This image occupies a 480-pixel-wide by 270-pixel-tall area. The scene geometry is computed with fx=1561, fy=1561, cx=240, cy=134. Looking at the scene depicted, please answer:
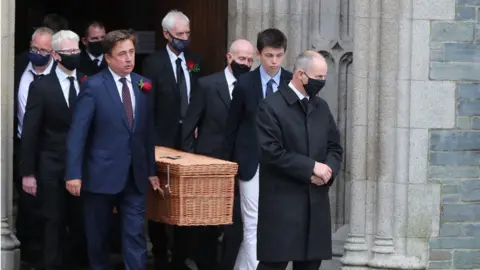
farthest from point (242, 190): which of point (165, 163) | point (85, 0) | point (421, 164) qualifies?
point (85, 0)

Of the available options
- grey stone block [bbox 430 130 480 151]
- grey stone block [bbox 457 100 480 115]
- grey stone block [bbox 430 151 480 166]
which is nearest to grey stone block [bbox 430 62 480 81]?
grey stone block [bbox 457 100 480 115]

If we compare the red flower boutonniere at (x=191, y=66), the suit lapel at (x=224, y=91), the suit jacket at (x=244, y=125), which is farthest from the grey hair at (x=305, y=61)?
the red flower boutonniere at (x=191, y=66)

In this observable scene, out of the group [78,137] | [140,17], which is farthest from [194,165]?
[140,17]

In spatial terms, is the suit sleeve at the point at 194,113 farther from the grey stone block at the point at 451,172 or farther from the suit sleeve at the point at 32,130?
the grey stone block at the point at 451,172

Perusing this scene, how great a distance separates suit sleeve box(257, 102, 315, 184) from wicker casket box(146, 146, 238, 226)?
37.3 inches

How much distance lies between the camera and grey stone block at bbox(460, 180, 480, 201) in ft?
37.4

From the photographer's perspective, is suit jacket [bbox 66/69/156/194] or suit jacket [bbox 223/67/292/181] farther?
suit jacket [bbox 223/67/292/181]

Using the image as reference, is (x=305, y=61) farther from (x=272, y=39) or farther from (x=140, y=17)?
(x=140, y=17)

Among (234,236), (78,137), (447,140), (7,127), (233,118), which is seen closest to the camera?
(78,137)

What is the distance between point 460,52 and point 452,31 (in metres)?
0.16

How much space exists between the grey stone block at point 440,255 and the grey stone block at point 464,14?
170 centimetres

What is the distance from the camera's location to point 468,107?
37.4 feet

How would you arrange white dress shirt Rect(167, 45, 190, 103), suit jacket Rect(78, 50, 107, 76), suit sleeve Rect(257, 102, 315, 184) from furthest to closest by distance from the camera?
1. suit jacket Rect(78, 50, 107, 76)
2. white dress shirt Rect(167, 45, 190, 103)
3. suit sleeve Rect(257, 102, 315, 184)

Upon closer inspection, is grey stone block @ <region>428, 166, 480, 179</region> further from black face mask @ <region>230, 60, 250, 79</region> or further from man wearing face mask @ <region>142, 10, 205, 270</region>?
man wearing face mask @ <region>142, 10, 205, 270</region>
